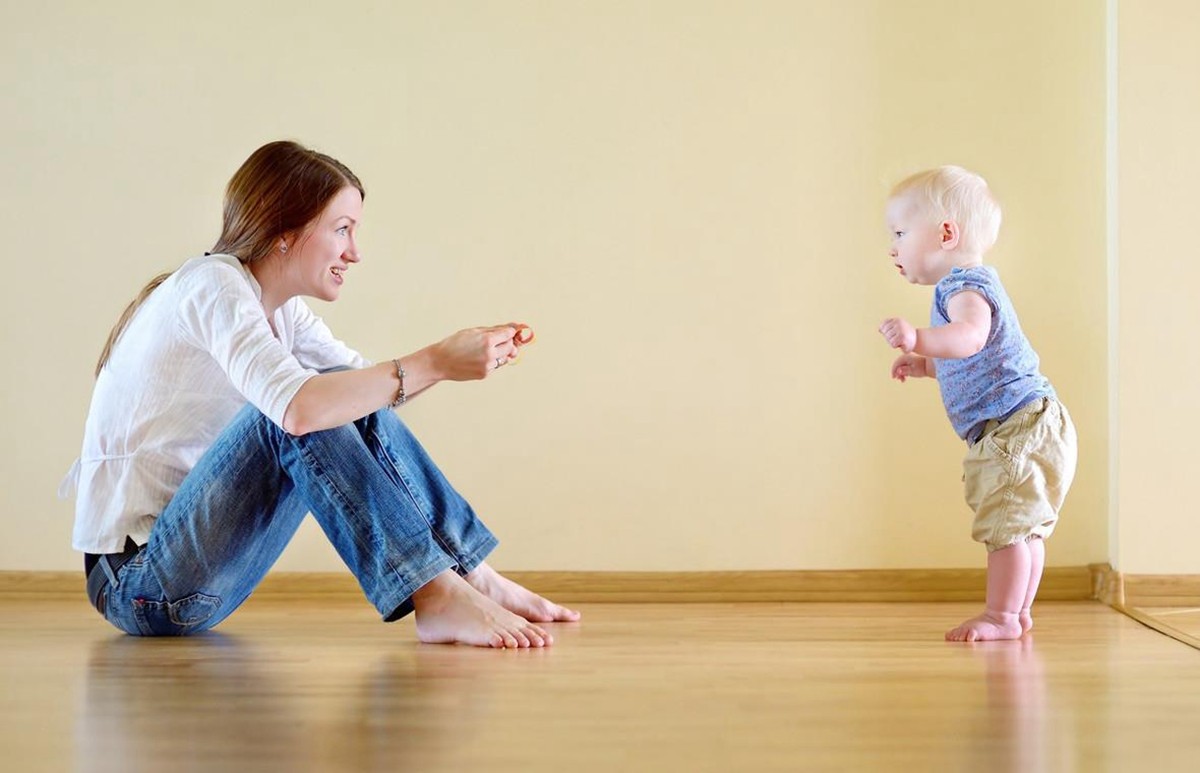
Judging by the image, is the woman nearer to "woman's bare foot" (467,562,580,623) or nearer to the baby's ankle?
"woman's bare foot" (467,562,580,623)

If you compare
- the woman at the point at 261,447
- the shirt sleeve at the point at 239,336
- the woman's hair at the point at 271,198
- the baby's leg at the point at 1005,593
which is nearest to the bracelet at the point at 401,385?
the woman at the point at 261,447

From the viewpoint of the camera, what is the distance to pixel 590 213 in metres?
2.82

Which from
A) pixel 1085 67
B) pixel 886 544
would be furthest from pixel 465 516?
pixel 1085 67

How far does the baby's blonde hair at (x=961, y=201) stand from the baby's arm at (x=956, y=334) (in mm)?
171

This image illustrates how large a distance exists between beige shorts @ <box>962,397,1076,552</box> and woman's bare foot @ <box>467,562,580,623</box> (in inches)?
28.5

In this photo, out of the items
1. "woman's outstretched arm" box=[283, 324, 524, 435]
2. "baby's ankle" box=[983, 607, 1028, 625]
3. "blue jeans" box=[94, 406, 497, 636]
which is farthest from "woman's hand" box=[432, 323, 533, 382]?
"baby's ankle" box=[983, 607, 1028, 625]

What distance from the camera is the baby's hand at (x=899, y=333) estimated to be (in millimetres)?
1834

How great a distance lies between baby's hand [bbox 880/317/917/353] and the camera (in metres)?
1.83

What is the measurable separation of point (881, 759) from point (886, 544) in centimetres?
164

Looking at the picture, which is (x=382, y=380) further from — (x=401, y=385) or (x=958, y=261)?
(x=958, y=261)

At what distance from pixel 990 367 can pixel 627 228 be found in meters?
0.96

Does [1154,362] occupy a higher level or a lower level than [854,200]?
lower

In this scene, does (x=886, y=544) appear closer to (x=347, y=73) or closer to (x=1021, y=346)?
(x=1021, y=346)

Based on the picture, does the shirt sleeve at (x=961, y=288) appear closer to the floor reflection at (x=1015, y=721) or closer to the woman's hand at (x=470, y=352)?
the floor reflection at (x=1015, y=721)
